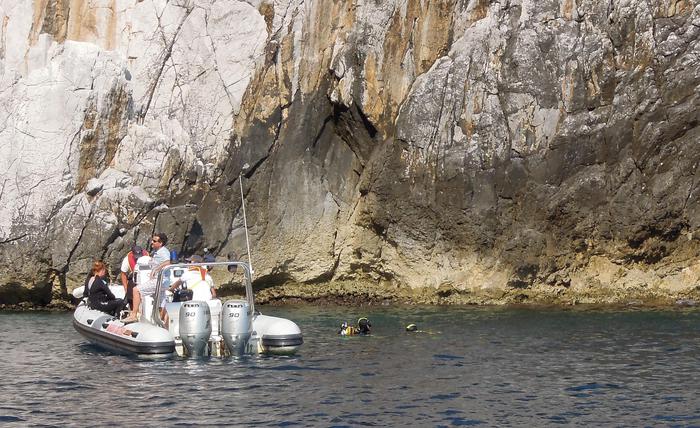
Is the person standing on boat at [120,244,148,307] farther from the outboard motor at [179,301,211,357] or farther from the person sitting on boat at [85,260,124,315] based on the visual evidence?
the outboard motor at [179,301,211,357]

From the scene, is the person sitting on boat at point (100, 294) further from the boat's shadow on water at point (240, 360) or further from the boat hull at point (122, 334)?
the boat's shadow on water at point (240, 360)

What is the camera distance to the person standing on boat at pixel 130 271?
22.8m

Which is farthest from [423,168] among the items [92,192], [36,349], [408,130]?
[36,349]

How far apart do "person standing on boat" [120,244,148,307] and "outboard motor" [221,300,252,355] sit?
137 inches

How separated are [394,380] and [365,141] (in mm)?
16997

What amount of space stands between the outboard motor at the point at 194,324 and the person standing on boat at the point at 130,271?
333 cm

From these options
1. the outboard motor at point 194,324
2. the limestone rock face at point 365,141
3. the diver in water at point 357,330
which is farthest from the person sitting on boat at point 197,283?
the limestone rock face at point 365,141

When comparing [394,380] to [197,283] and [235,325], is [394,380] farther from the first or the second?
[197,283]

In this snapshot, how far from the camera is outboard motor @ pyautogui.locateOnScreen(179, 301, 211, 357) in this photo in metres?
19.4

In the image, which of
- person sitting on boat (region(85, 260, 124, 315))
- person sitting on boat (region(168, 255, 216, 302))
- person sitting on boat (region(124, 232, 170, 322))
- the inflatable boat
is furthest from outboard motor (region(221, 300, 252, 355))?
person sitting on boat (region(85, 260, 124, 315))

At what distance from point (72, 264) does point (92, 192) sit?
7.74 ft

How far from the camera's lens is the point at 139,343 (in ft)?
64.3

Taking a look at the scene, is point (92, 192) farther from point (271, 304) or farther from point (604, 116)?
point (604, 116)

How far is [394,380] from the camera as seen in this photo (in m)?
17.8
